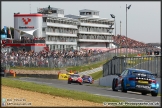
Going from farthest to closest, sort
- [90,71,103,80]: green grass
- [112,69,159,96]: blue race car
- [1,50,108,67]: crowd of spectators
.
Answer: [90,71,103,80]: green grass < [1,50,108,67]: crowd of spectators < [112,69,159,96]: blue race car

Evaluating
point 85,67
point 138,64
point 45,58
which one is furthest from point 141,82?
point 85,67

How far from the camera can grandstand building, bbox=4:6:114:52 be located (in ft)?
279

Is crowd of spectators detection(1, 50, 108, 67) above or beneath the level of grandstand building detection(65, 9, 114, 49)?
beneath

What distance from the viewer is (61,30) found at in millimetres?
100000

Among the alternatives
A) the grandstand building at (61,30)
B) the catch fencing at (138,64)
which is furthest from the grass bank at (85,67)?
the catch fencing at (138,64)

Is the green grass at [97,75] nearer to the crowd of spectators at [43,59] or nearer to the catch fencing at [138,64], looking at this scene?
the crowd of spectators at [43,59]

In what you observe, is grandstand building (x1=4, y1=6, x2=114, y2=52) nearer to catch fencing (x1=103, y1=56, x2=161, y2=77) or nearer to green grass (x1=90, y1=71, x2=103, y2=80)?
green grass (x1=90, y1=71, x2=103, y2=80)

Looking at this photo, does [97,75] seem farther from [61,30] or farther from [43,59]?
[61,30]

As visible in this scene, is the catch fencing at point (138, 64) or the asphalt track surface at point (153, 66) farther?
the catch fencing at point (138, 64)


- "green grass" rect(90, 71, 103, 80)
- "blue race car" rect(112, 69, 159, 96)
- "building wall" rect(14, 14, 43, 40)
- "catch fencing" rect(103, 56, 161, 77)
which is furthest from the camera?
"building wall" rect(14, 14, 43, 40)

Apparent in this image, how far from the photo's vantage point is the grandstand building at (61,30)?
8494 cm

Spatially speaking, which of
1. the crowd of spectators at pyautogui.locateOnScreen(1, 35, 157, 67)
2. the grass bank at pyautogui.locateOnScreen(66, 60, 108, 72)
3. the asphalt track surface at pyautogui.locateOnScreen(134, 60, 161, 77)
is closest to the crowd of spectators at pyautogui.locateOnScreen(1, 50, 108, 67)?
the crowd of spectators at pyautogui.locateOnScreen(1, 35, 157, 67)

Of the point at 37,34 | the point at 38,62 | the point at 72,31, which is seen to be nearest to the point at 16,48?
the point at 37,34

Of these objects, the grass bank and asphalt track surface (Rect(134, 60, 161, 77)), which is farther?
the grass bank
